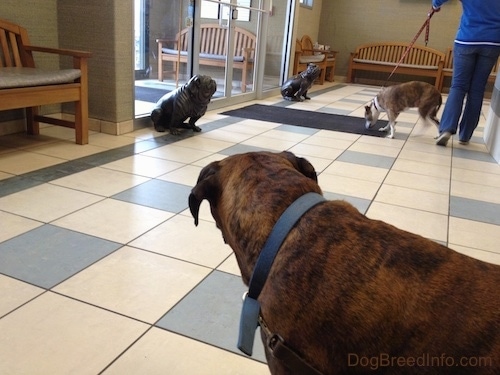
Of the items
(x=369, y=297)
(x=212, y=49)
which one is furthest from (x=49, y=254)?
(x=212, y=49)

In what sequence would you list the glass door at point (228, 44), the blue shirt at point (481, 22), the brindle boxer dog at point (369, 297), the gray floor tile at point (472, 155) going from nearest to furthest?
the brindle boxer dog at point (369, 297) < the blue shirt at point (481, 22) < the gray floor tile at point (472, 155) < the glass door at point (228, 44)

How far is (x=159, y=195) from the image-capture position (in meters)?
2.56

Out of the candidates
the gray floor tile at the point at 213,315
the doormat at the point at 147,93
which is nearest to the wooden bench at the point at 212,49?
the doormat at the point at 147,93

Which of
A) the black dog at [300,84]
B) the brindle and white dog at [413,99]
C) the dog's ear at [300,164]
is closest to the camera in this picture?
the dog's ear at [300,164]

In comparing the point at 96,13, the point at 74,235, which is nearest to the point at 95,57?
the point at 96,13

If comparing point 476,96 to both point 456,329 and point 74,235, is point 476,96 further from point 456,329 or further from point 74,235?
point 456,329

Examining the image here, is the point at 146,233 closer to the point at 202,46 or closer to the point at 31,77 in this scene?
the point at 31,77

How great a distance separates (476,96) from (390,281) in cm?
404

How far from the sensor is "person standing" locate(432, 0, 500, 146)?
3916 millimetres

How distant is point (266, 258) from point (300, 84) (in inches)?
237

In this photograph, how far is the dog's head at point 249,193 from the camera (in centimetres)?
87

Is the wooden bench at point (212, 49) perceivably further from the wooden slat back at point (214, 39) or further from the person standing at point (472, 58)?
the person standing at point (472, 58)

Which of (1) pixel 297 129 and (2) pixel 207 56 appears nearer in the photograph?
(1) pixel 297 129

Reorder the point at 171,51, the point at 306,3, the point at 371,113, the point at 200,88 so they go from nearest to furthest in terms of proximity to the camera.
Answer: the point at 200,88, the point at 171,51, the point at 371,113, the point at 306,3
